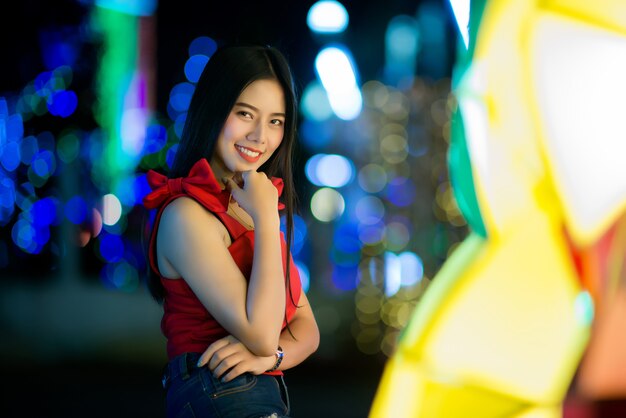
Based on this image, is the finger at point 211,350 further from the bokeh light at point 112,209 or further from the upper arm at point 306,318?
the bokeh light at point 112,209

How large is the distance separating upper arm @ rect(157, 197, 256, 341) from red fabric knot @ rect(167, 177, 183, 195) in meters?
0.03

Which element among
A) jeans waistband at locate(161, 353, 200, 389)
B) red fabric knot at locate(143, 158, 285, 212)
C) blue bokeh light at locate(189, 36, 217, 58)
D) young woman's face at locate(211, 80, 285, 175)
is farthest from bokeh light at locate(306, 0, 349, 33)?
jeans waistband at locate(161, 353, 200, 389)

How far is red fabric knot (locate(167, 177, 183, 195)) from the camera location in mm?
1180

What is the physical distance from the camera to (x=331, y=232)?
18.6 ft

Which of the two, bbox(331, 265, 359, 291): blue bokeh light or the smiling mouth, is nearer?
the smiling mouth

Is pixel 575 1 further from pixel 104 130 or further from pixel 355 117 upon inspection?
pixel 104 130

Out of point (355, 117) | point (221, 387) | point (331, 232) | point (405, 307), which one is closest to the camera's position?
point (221, 387)

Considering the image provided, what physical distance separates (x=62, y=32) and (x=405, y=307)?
3065 millimetres

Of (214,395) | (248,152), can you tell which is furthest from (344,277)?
(214,395)

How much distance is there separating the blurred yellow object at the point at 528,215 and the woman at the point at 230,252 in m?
0.23

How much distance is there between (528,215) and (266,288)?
492 millimetres

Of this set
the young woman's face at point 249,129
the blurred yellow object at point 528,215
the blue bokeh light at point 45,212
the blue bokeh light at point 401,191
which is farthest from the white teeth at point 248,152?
the blue bokeh light at point 45,212

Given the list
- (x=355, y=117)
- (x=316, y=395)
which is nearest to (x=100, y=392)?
(x=316, y=395)

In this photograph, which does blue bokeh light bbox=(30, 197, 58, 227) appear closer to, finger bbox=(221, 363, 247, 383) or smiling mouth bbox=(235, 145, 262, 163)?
smiling mouth bbox=(235, 145, 262, 163)
